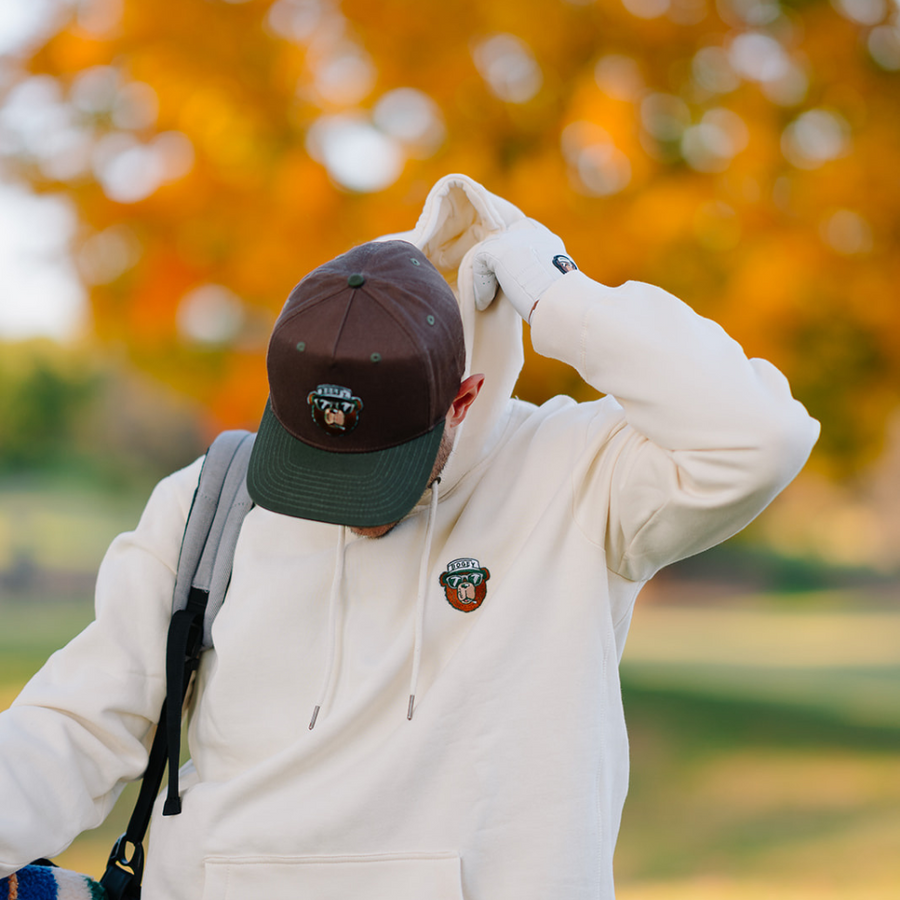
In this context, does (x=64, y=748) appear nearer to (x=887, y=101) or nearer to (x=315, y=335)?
(x=315, y=335)

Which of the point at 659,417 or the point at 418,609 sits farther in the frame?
the point at 418,609

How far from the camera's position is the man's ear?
1.89 metres

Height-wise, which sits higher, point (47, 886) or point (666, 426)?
point (666, 426)

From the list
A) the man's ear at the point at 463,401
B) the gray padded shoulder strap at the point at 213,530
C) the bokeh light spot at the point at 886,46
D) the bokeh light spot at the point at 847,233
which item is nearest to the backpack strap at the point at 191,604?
the gray padded shoulder strap at the point at 213,530

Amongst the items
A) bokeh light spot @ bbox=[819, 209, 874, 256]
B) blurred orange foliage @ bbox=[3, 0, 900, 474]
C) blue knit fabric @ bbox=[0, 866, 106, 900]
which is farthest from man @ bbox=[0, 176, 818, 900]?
bokeh light spot @ bbox=[819, 209, 874, 256]

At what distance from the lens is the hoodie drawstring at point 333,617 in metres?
1.82

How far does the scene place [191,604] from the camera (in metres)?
1.94

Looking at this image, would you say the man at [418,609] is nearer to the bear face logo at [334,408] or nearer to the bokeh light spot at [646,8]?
the bear face logo at [334,408]

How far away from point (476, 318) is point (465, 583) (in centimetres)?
54

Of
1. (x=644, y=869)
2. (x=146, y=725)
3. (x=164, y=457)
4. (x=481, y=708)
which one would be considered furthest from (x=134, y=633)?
(x=164, y=457)

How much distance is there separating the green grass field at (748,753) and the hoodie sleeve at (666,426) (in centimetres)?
321

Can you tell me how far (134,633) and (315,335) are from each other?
69 cm

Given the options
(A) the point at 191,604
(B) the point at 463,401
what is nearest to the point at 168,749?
(A) the point at 191,604

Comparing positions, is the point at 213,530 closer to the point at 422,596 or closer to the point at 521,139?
the point at 422,596
